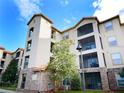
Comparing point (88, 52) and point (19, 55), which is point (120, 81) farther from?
point (19, 55)

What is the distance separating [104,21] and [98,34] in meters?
3.70

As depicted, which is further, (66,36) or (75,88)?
(66,36)

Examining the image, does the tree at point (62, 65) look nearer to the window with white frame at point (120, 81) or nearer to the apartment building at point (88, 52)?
the apartment building at point (88, 52)

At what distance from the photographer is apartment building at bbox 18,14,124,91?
1931 centimetres

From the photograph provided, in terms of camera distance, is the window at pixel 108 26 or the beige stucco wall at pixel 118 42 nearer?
the beige stucco wall at pixel 118 42

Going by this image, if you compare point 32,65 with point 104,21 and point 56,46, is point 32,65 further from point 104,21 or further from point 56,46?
point 104,21

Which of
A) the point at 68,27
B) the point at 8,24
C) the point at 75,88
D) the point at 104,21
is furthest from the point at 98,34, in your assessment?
the point at 8,24

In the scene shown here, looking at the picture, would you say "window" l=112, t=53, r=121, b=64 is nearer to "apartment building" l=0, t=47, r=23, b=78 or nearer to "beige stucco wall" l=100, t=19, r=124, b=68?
"beige stucco wall" l=100, t=19, r=124, b=68

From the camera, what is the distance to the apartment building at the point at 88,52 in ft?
63.4

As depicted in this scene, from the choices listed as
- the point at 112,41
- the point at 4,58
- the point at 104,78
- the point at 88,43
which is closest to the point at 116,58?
the point at 112,41

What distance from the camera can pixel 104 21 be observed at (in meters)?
23.8

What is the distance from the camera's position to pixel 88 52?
22625 mm

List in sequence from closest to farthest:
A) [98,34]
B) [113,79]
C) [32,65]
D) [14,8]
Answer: [14,8] < [113,79] < [32,65] < [98,34]

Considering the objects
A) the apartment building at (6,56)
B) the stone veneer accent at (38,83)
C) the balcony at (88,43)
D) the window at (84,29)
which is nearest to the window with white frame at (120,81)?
the balcony at (88,43)
